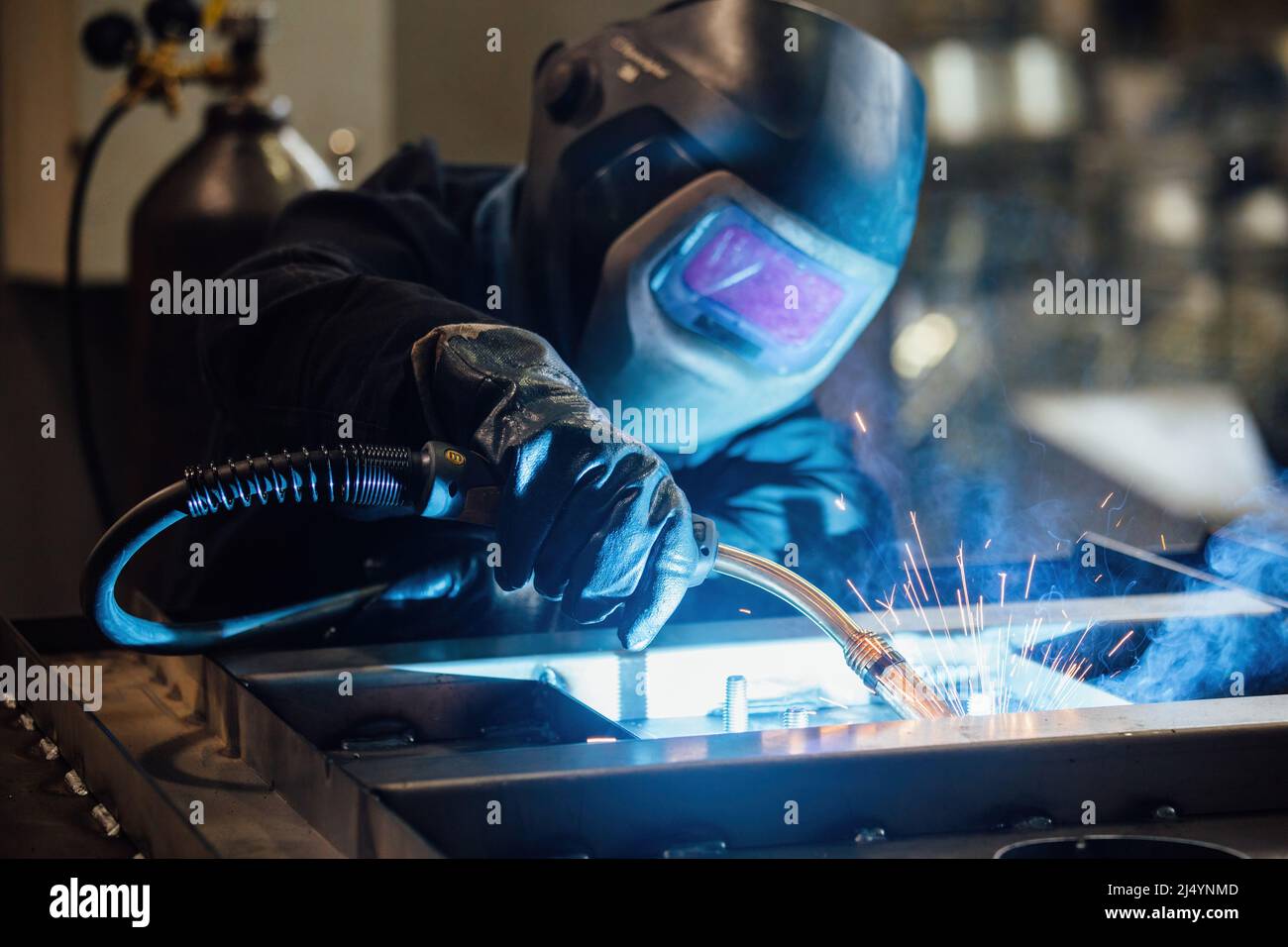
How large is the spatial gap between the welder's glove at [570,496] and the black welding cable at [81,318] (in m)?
1.68

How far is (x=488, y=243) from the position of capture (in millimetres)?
1661

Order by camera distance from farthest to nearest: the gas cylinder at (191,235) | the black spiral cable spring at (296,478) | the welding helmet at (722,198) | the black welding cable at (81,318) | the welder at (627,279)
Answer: the black welding cable at (81,318)
the gas cylinder at (191,235)
the welding helmet at (722,198)
the welder at (627,279)
the black spiral cable spring at (296,478)

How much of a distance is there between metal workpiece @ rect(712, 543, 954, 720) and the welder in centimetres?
11

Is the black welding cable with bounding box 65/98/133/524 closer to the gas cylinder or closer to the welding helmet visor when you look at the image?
the gas cylinder

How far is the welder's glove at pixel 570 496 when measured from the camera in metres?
0.93

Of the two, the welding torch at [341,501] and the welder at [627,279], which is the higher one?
the welder at [627,279]

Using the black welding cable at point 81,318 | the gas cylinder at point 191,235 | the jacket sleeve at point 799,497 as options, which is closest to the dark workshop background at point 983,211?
the black welding cable at point 81,318

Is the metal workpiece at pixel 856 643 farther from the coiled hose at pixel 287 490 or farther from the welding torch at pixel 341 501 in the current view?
the coiled hose at pixel 287 490

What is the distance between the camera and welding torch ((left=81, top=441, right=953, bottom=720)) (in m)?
0.86

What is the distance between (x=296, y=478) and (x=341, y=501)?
A: 0.07 metres

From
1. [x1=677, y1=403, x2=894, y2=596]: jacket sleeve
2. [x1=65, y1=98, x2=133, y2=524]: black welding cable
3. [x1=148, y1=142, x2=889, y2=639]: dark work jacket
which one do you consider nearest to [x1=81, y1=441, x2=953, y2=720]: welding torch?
[x1=148, y1=142, x2=889, y2=639]: dark work jacket

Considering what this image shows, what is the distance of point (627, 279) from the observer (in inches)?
53.9

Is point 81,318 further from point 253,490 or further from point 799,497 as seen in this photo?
point 253,490
